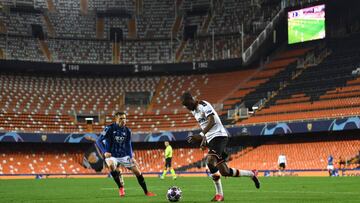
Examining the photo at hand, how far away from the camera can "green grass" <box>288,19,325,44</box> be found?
58.1 meters

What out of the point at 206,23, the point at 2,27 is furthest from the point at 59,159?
the point at 206,23

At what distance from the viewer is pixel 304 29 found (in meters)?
59.2

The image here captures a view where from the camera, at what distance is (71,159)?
61719mm

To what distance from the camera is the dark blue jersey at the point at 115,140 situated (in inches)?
707

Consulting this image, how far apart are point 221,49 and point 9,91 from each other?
2207 cm

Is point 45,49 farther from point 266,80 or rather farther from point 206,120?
point 206,120

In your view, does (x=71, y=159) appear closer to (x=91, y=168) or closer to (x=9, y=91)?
(x=91, y=168)

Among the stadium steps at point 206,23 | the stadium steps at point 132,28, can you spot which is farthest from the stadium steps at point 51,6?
the stadium steps at point 206,23

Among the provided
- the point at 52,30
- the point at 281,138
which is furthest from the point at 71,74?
the point at 281,138

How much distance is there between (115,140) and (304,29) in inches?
1730

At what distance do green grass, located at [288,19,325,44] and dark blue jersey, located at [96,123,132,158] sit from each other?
42.8 m

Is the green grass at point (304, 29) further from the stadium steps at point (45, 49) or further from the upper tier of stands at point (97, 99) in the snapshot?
the stadium steps at point (45, 49)

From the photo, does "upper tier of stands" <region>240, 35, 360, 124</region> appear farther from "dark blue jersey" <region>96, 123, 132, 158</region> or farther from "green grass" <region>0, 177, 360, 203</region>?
"dark blue jersey" <region>96, 123, 132, 158</region>

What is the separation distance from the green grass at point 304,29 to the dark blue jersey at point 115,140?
4280cm
